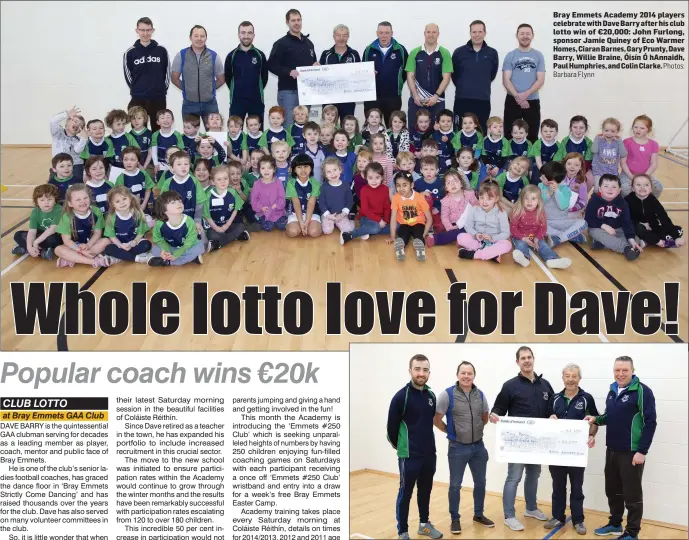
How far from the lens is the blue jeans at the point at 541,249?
21.1 ft

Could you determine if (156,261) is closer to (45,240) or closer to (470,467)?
(45,240)

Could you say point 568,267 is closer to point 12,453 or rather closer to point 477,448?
point 477,448

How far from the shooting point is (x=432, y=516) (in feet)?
15.8

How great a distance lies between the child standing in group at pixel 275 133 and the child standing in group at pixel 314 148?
0.30 m

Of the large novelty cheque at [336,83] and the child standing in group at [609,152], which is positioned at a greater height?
the large novelty cheque at [336,83]

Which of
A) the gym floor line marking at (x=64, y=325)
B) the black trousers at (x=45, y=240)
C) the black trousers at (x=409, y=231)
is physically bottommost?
the gym floor line marking at (x=64, y=325)

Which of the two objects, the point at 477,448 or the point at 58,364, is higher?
the point at 58,364

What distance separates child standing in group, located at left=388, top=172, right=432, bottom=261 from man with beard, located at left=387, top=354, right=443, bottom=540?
2214 millimetres

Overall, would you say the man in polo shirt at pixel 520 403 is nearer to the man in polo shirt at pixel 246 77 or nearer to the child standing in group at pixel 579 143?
the child standing in group at pixel 579 143

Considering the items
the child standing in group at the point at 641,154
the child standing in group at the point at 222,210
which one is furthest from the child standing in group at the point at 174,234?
the child standing in group at the point at 641,154

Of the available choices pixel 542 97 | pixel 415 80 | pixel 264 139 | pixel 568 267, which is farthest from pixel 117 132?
pixel 542 97

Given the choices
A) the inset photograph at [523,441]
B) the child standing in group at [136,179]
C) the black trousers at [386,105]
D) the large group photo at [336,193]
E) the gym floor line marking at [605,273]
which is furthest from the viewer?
the black trousers at [386,105]

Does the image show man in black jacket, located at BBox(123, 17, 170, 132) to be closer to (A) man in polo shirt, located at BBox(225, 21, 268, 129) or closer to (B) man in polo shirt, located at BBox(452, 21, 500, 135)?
(A) man in polo shirt, located at BBox(225, 21, 268, 129)

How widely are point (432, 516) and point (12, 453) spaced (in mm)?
2428
